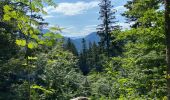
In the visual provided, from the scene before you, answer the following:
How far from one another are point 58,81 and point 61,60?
6.95ft

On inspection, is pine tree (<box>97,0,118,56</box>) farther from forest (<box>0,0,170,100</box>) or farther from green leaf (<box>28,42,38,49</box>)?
green leaf (<box>28,42,38,49</box>)

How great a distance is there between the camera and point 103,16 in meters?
59.2

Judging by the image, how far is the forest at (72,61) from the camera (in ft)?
10.8

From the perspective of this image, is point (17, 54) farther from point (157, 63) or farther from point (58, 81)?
point (157, 63)

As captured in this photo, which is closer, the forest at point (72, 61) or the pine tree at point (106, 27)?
the forest at point (72, 61)

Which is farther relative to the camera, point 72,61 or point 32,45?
point 72,61

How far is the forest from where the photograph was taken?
3.28m

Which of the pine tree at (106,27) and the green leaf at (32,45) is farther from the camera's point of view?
the pine tree at (106,27)

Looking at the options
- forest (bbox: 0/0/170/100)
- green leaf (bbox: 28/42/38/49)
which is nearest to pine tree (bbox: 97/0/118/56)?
forest (bbox: 0/0/170/100)

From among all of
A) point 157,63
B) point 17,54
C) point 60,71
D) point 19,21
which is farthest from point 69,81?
point 19,21

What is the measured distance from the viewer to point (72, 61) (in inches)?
1127

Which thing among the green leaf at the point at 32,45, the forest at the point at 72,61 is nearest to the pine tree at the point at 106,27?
the forest at the point at 72,61

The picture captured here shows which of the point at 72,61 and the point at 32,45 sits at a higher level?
the point at 32,45

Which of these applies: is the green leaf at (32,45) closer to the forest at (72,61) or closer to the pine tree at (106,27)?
the forest at (72,61)
